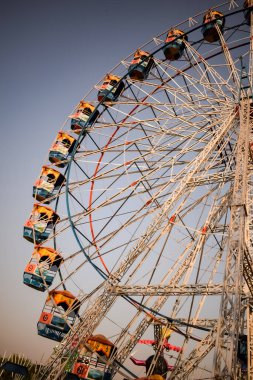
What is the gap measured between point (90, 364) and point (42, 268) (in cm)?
378

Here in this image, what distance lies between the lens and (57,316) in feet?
32.9

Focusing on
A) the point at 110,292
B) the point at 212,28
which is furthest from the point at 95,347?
the point at 212,28

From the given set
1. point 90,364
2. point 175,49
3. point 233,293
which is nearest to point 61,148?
point 175,49

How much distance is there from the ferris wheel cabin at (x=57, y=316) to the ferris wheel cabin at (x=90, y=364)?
110cm

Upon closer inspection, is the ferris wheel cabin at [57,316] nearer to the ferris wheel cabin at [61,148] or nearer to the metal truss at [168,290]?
the metal truss at [168,290]

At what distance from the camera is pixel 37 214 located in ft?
39.8

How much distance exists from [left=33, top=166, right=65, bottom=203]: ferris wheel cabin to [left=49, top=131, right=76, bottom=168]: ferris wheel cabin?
645 mm

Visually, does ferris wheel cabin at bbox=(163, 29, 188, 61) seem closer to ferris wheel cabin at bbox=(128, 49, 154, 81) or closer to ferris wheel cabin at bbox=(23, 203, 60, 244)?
ferris wheel cabin at bbox=(128, 49, 154, 81)

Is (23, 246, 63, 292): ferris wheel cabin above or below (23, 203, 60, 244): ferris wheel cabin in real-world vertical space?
below

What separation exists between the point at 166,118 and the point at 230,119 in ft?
7.99

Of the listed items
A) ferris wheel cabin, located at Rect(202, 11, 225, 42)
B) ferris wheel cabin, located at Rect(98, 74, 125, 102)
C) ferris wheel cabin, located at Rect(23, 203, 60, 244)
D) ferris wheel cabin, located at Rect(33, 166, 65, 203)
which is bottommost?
ferris wheel cabin, located at Rect(23, 203, 60, 244)

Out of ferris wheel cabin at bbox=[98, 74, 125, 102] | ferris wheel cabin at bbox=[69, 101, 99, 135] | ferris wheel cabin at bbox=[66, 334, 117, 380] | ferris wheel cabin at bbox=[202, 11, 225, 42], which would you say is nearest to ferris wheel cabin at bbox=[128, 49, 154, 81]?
ferris wheel cabin at bbox=[98, 74, 125, 102]

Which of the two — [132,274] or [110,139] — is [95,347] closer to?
[132,274]

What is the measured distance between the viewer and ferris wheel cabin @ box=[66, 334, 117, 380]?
8.04 m
